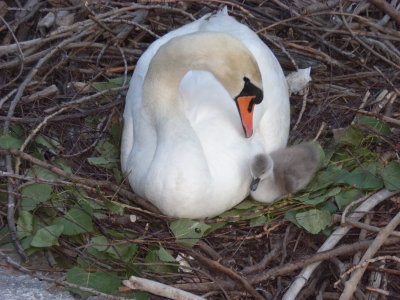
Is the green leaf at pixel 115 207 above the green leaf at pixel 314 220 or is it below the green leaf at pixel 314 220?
above

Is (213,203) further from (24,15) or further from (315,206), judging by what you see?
(24,15)

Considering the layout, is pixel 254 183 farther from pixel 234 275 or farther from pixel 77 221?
pixel 77 221

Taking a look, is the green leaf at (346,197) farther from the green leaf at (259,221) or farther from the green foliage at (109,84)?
the green foliage at (109,84)

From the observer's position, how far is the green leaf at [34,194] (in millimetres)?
4625

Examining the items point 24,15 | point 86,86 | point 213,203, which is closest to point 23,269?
point 213,203

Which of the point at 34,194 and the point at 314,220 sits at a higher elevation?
the point at 34,194

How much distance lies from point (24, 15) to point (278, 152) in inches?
109

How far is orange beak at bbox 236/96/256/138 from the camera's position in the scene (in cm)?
448

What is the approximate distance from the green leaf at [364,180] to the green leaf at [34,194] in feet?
6.75

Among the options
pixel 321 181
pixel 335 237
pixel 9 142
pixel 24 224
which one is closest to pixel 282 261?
pixel 335 237

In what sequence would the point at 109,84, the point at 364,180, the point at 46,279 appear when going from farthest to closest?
the point at 109,84 → the point at 364,180 → the point at 46,279

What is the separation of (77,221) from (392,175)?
213 cm

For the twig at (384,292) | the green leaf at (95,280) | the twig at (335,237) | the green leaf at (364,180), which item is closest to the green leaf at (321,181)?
the green leaf at (364,180)

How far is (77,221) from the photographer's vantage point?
4.52m
